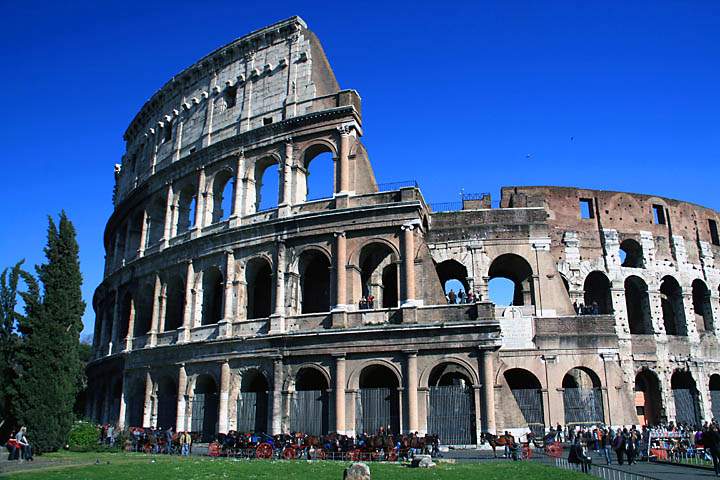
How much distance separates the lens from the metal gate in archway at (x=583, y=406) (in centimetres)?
2438

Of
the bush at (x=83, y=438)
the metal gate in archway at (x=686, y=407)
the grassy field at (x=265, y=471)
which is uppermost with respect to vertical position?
the metal gate in archway at (x=686, y=407)

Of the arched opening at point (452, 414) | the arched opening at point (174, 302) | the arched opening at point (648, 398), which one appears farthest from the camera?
the arched opening at point (174, 302)

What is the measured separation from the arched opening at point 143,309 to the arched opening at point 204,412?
669 centimetres

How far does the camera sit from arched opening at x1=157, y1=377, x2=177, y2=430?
26844 mm

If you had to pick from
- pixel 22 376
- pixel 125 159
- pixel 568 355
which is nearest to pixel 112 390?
pixel 22 376

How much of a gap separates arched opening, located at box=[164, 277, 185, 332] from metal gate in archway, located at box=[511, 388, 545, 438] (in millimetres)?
15796

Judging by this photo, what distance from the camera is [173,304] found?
98.4 feet

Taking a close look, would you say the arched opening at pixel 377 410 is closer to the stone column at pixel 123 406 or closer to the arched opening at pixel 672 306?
the stone column at pixel 123 406

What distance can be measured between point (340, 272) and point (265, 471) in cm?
1052

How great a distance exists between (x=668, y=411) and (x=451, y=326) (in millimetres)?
13491

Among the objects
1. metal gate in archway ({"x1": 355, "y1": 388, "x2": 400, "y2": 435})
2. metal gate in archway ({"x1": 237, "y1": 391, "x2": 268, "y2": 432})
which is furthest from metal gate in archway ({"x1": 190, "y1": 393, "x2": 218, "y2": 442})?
metal gate in archway ({"x1": 355, "y1": 388, "x2": 400, "y2": 435})

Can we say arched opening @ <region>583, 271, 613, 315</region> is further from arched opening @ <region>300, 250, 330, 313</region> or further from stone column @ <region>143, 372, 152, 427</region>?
stone column @ <region>143, 372, 152, 427</region>

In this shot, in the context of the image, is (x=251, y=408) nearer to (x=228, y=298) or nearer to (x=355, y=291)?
(x=228, y=298)

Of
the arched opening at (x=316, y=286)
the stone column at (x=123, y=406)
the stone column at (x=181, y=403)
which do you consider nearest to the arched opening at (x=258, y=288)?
the arched opening at (x=316, y=286)
